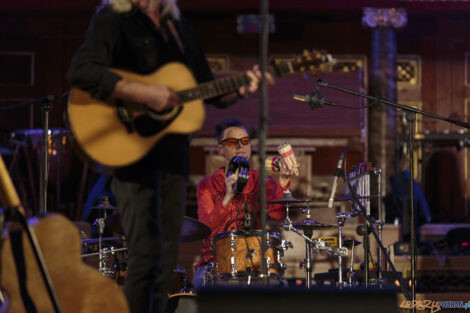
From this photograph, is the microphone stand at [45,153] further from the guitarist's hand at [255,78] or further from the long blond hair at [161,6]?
the guitarist's hand at [255,78]

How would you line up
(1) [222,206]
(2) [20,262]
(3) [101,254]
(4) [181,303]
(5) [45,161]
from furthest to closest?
(3) [101,254] < (1) [222,206] < (5) [45,161] < (4) [181,303] < (2) [20,262]

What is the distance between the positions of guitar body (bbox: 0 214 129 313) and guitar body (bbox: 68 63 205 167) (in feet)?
1.40

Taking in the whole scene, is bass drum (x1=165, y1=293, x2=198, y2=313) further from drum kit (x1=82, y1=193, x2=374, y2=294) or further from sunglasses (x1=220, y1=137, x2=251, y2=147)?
sunglasses (x1=220, y1=137, x2=251, y2=147)

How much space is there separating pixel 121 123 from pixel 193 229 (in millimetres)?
1346

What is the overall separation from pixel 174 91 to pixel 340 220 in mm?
2742

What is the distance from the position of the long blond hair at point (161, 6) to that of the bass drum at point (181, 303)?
170 centimetres

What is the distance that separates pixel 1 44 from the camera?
957cm

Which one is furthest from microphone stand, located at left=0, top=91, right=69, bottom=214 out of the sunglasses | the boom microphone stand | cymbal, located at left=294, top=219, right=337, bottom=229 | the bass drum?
cymbal, located at left=294, top=219, right=337, bottom=229

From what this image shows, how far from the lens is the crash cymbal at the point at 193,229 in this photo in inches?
148

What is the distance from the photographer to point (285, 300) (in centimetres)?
225

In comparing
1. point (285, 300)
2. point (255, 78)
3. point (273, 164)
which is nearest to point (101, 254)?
point (273, 164)

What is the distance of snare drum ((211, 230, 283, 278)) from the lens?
409 cm

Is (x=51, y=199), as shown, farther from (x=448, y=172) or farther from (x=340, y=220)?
(x=448, y=172)

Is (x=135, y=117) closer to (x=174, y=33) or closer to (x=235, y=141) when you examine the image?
(x=174, y=33)
